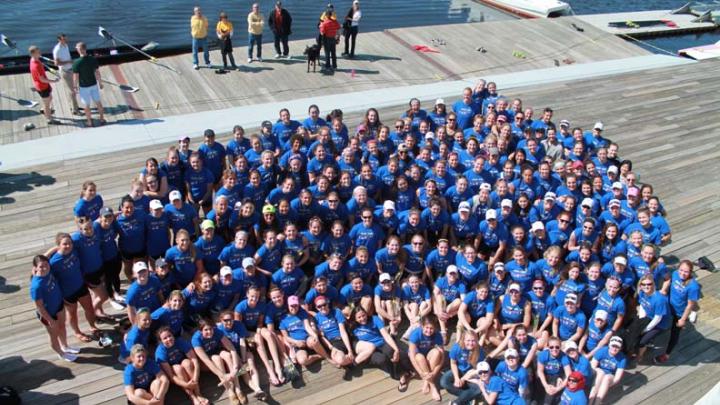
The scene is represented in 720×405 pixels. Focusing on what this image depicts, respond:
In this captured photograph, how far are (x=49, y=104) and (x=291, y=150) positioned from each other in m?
6.42

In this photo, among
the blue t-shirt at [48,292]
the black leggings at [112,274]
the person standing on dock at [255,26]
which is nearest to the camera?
the blue t-shirt at [48,292]

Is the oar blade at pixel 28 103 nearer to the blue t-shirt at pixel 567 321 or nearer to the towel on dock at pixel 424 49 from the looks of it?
the towel on dock at pixel 424 49

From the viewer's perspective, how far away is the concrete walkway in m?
11.8

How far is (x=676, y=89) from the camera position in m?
17.9

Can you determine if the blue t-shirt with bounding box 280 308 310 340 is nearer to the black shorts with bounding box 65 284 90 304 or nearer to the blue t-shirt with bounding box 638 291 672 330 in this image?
the black shorts with bounding box 65 284 90 304

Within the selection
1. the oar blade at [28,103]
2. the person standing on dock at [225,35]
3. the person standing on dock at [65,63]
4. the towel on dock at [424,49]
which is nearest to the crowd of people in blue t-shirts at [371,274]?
the person standing on dock at [65,63]

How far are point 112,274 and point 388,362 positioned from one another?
388cm

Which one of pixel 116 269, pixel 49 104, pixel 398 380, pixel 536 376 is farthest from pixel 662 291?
pixel 49 104

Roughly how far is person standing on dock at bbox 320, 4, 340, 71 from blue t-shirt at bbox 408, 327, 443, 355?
10.7 m

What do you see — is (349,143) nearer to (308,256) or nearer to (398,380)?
(308,256)

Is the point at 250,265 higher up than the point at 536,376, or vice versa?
the point at 250,265

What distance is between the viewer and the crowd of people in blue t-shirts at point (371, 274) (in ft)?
23.3

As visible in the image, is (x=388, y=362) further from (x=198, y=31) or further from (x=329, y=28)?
(x=198, y=31)

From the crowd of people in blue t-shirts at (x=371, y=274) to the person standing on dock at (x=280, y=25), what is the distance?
7512mm
